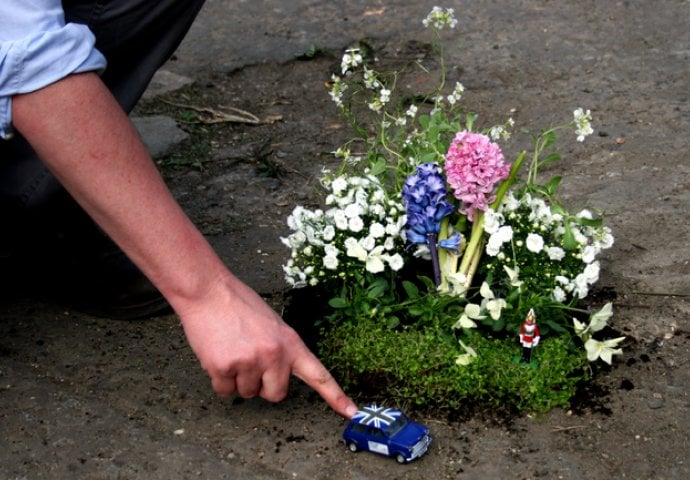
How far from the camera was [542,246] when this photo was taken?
2641 mm

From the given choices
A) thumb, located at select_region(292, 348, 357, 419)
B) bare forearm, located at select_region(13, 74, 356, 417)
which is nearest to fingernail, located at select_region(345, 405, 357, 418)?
thumb, located at select_region(292, 348, 357, 419)

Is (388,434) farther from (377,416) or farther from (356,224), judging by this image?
(356,224)

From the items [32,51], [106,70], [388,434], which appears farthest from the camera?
[106,70]

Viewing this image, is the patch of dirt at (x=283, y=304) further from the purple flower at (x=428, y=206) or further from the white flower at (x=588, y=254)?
the purple flower at (x=428, y=206)

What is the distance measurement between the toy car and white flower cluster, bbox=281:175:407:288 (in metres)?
0.43

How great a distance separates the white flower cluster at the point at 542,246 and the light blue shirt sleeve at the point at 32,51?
115 centimetres

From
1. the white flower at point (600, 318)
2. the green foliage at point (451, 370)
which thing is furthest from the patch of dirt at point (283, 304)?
the white flower at point (600, 318)

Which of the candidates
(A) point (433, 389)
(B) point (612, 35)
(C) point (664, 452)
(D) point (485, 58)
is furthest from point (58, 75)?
(B) point (612, 35)

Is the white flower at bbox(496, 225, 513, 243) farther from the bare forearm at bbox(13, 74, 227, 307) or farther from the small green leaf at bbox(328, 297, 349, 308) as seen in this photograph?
the bare forearm at bbox(13, 74, 227, 307)

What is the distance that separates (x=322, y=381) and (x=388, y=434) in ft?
0.66

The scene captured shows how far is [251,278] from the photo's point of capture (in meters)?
3.25

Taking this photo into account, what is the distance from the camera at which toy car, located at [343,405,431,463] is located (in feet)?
7.77

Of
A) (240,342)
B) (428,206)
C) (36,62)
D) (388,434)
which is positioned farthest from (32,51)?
(388,434)

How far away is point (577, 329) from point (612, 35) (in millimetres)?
2593
